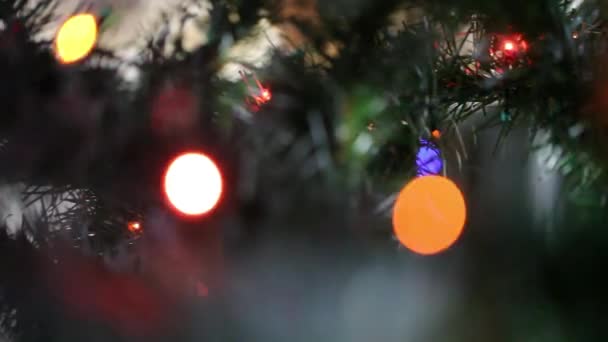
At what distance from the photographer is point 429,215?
0.23 meters

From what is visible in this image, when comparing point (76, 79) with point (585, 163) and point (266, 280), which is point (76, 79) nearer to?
point (266, 280)

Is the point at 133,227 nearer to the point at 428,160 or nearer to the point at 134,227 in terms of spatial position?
the point at 134,227

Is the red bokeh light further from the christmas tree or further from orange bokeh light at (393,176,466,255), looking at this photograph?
orange bokeh light at (393,176,466,255)

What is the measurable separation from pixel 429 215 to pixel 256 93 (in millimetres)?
82

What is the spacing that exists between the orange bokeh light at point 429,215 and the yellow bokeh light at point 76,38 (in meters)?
0.13

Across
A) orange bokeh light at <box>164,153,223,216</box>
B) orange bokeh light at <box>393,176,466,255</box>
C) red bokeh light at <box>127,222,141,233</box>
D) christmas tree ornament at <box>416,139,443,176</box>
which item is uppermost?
red bokeh light at <box>127,222,141,233</box>

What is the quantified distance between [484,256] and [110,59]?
0.58 ft

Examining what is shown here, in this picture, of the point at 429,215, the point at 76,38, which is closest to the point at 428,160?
the point at 429,215

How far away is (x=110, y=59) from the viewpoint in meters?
0.22

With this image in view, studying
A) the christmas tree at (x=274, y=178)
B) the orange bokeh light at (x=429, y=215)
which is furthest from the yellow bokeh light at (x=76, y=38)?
the orange bokeh light at (x=429, y=215)

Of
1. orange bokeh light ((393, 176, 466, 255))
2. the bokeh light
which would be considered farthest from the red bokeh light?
orange bokeh light ((393, 176, 466, 255))

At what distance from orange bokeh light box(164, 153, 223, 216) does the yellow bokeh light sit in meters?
0.06

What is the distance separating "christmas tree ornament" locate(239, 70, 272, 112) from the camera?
0.22 metres

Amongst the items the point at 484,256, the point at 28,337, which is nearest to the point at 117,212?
the point at 28,337
